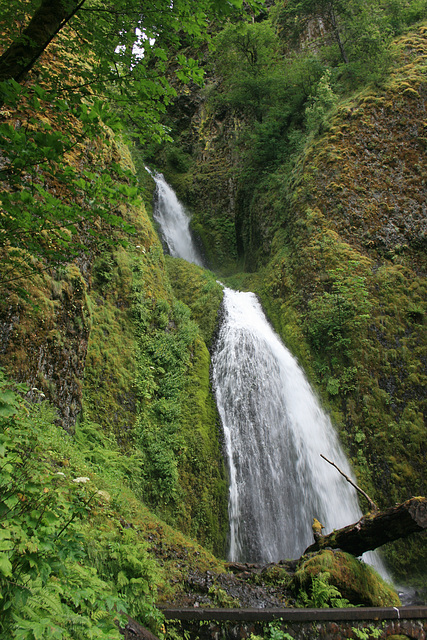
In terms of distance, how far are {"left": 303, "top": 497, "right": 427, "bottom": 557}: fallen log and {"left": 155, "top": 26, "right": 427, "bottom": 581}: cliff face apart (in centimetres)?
356

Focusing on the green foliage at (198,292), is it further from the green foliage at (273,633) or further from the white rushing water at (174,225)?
the green foliage at (273,633)

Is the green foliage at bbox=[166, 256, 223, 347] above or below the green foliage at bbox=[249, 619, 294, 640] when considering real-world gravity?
above

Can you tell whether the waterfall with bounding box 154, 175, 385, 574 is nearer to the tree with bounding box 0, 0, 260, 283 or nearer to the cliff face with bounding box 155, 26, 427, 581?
the cliff face with bounding box 155, 26, 427, 581

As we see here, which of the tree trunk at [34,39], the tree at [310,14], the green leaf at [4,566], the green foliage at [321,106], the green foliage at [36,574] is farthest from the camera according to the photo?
the tree at [310,14]

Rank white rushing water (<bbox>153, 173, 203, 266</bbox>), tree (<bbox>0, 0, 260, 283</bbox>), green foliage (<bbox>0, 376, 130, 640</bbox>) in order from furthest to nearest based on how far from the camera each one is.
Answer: white rushing water (<bbox>153, 173, 203, 266</bbox>) < tree (<bbox>0, 0, 260, 283</bbox>) < green foliage (<bbox>0, 376, 130, 640</bbox>)

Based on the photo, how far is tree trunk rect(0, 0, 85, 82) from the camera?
2.42 m

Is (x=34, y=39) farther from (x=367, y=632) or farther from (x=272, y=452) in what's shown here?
(x=272, y=452)

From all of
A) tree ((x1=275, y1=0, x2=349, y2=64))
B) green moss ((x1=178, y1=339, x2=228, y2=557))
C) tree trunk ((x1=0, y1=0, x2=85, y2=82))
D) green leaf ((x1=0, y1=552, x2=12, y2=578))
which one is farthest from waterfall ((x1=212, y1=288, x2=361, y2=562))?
tree ((x1=275, y1=0, x2=349, y2=64))

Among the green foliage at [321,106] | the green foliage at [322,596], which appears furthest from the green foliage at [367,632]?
the green foliage at [321,106]

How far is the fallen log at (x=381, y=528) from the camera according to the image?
14.7 feet

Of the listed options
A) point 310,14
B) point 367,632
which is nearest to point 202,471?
point 367,632

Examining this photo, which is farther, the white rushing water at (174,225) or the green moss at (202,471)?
the white rushing water at (174,225)

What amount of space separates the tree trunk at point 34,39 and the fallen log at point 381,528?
620cm

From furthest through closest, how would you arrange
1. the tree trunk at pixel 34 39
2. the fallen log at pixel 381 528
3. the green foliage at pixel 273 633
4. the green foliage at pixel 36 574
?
the fallen log at pixel 381 528, the green foliage at pixel 273 633, the tree trunk at pixel 34 39, the green foliage at pixel 36 574
